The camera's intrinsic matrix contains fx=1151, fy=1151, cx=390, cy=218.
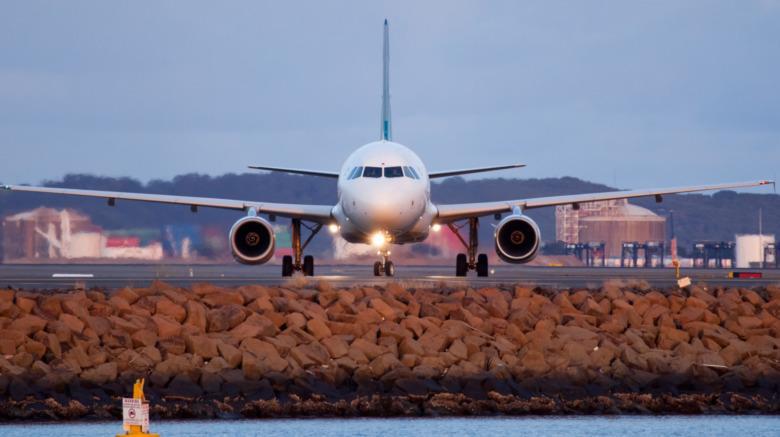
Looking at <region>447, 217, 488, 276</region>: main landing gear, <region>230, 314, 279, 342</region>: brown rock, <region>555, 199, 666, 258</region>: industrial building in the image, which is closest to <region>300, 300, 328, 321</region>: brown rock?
<region>230, 314, 279, 342</region>: brown rock

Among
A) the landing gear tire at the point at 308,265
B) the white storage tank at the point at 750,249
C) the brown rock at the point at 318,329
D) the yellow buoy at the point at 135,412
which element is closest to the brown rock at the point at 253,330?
the brown rock at the point at 318,329

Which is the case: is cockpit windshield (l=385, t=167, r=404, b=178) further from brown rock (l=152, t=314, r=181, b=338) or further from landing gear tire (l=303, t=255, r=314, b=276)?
brown rock (l=152, t=314, r=181, b=338)

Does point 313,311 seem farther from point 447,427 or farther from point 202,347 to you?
point 447,427

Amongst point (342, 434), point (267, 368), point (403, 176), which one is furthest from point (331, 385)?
point (403, 176)

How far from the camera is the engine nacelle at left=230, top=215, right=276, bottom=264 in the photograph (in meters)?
31.9

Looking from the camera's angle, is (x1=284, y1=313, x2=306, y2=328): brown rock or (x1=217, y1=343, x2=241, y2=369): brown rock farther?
(x1=284, y1=313, x2=306, y2=328): brown rock

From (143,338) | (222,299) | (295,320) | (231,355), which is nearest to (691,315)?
(295,320)

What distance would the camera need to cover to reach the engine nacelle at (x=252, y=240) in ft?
105

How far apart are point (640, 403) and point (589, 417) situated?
1014 mm

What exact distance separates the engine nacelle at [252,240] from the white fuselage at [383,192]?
2244mm

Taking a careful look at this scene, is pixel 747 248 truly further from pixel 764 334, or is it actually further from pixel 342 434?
pixel 342 434

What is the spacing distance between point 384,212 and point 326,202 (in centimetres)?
6989

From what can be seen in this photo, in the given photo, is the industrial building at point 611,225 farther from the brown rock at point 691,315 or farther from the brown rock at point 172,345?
the brown rock at point 172,345

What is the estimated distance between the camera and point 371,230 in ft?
103
